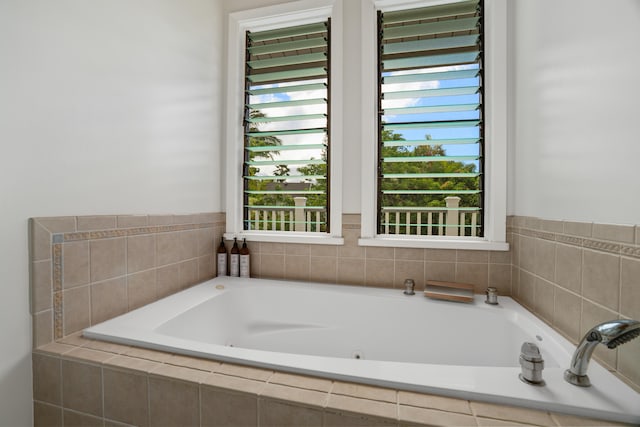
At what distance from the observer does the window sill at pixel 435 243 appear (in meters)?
1.74

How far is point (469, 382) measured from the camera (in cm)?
84

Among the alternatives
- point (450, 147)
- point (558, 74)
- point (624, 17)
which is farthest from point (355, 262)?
point (624, 17)

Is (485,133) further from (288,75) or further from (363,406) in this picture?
(363,406)

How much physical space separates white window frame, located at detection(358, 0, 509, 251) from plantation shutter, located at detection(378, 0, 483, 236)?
0.05m

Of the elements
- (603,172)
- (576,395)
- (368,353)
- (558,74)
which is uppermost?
(558,74)

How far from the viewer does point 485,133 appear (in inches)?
71.2

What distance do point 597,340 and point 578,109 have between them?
844mm

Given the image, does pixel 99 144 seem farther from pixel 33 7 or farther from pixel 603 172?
pixel 603 172

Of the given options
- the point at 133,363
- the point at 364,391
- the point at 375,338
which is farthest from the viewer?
the point at 375,338

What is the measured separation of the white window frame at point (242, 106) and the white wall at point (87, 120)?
244 millimetres

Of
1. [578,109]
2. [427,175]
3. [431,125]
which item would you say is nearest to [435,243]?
[427,175]

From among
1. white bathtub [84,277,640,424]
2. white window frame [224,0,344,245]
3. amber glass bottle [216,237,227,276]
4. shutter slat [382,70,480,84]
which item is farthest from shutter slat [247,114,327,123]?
white bathtub [84,277,640,424]

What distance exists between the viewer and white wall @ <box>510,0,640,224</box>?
902 millimetres

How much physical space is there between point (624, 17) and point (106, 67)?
1.92m
